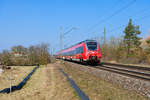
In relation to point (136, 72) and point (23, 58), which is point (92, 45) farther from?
point (23, 58)

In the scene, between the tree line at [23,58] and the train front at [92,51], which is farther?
the tree line at [23,58]

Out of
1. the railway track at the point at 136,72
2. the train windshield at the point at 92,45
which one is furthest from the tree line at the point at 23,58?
the railway track at the point at 136,72

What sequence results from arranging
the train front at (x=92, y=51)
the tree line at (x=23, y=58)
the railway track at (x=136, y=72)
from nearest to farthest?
1. the railway track at (x=136, y=72)
2. the train front at (x=92, y=51)
3. the tree line at (x=23, y=58)

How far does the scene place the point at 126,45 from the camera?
44031 millimetres

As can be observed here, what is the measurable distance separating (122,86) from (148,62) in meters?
20.4

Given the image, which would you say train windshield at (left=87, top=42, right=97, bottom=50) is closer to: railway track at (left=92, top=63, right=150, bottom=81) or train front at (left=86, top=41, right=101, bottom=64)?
train front at (left=86, top=41, right=101, bottom=64)

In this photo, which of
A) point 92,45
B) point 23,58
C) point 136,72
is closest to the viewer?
point 136,72

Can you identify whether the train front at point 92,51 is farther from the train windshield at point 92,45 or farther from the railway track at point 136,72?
the railway track at point 136,72

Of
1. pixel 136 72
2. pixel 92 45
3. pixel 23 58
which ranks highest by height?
pixel 92 45

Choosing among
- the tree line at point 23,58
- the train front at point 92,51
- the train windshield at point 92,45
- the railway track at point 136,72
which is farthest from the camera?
the tree line at point 23,58

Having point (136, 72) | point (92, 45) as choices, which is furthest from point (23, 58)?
point (136, 72)

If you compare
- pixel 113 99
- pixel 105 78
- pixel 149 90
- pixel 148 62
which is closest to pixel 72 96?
pixel 113 99

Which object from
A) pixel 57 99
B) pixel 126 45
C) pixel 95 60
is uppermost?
pixel 126 45

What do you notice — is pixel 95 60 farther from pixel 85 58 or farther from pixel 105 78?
pixel 105 78
